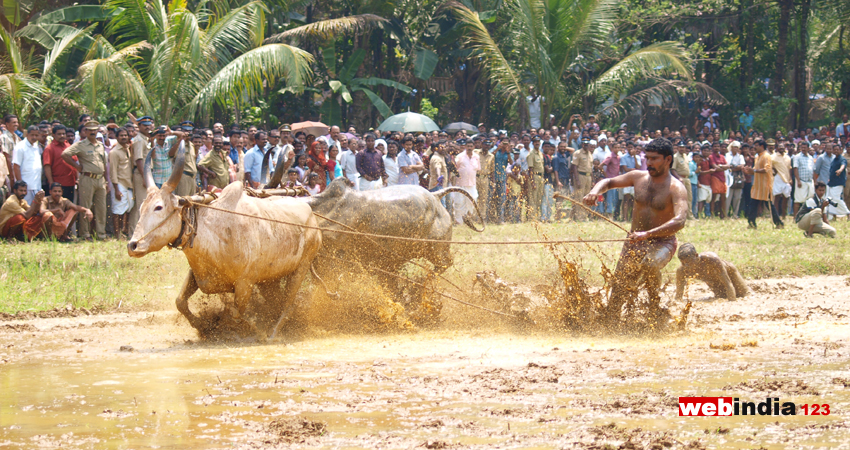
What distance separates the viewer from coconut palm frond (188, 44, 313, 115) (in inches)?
608

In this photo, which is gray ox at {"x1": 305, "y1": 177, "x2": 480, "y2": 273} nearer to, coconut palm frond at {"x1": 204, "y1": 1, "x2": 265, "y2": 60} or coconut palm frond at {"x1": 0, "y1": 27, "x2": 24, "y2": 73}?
coconut palm frond at {"x1": 204, "y1": 1, "x2": 265, "y2": 60}

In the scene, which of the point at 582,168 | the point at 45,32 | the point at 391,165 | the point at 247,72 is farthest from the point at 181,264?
the point at 45,32

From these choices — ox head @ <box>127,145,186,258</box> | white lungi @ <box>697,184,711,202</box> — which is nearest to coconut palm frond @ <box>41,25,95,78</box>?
ox head @ <box>127,145,186,258</box>

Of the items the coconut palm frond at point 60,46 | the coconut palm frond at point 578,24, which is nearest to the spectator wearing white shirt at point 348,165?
the coconut palm frond at point 60,46

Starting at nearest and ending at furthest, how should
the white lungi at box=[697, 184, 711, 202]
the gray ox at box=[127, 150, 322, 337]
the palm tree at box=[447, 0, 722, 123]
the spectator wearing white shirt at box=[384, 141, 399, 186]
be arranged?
the gray ox at box=[127, 150, 322, 337] → the spectator wearing white shirt at box=[384, 141, 399, 186] → the white lungi at box=[697, 184, 711, 202] → the palm tree at box=[447, 0, 722, 123]

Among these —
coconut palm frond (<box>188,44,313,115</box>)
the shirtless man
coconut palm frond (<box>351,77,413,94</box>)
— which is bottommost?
the shirtless man

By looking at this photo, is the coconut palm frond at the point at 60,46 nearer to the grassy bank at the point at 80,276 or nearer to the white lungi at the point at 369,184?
the grassy bank at the point at 80,276

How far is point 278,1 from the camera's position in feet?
65.0

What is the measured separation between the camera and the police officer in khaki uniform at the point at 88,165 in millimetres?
12664

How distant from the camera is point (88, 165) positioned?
12.8 metres

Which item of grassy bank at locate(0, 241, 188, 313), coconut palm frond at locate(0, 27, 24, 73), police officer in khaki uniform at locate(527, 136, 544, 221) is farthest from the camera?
police officer in khaki uniform at locate(527, 136, 544, 221)

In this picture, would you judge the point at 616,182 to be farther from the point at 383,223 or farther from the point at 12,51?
the point at 12,51

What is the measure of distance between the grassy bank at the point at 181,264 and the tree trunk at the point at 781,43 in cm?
1245

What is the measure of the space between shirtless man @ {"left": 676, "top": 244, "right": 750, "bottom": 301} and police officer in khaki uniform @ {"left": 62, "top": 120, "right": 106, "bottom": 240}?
8.52 m
